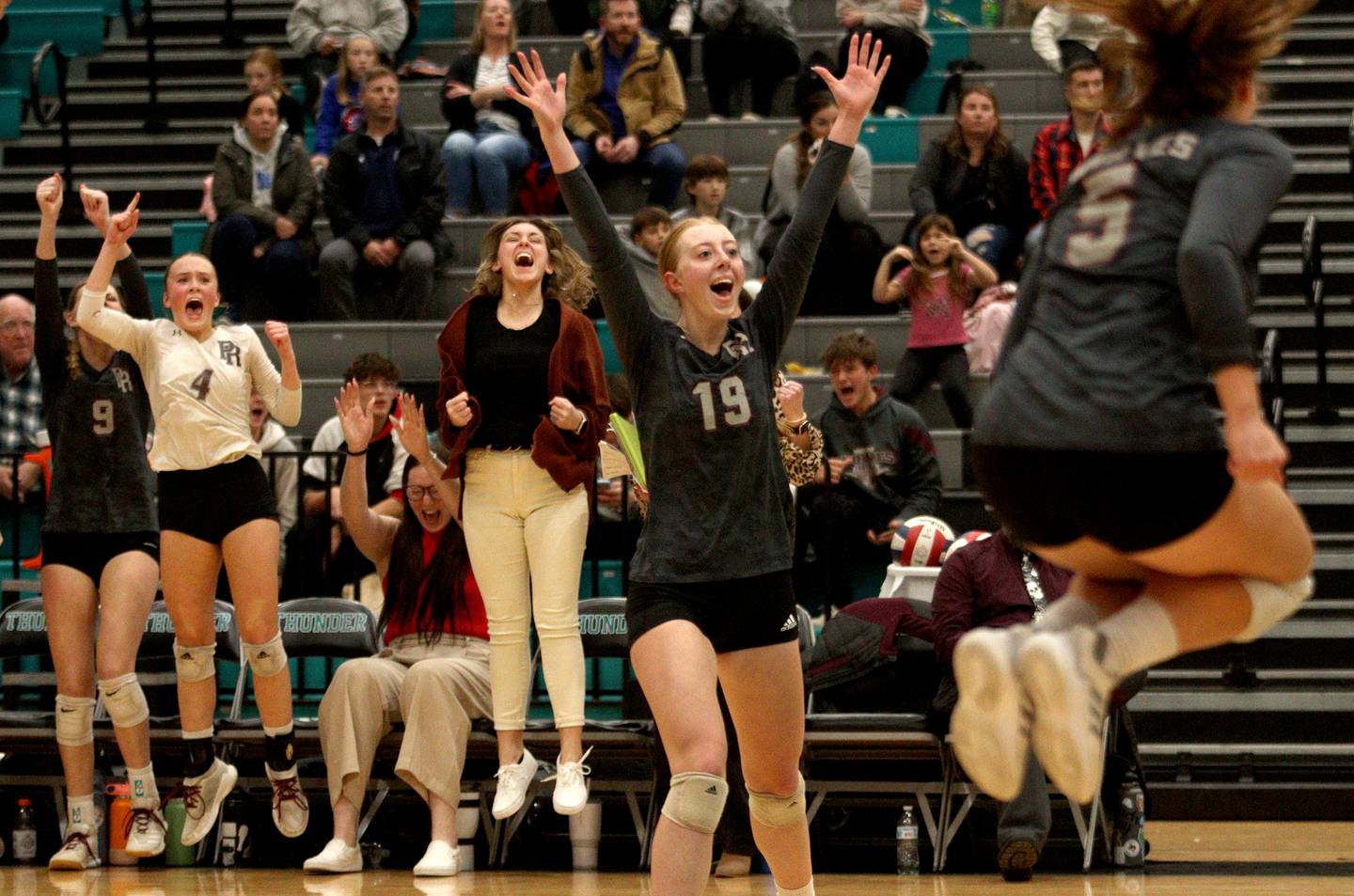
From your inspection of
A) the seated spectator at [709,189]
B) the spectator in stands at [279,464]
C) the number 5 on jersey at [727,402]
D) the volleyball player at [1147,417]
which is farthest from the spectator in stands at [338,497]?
the volleyball player at [1147,417]

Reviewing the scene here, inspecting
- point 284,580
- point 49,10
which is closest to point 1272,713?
point 284,580

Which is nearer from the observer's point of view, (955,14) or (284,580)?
(284,580)

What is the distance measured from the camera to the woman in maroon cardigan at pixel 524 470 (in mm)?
7203

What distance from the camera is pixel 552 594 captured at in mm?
7203

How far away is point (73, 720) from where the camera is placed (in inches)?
311

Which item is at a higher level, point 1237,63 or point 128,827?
point 1237,63

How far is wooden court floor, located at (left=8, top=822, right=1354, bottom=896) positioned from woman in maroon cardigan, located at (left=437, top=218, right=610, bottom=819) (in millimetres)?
476

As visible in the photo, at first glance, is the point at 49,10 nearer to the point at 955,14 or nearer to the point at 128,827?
the point at 955,14

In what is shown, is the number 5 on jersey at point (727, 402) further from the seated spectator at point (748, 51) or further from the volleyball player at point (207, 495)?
the seated spectator at point (748, 51)

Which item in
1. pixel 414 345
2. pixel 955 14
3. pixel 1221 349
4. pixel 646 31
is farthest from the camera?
pixel 955 14

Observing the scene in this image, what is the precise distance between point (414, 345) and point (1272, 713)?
499 centimetres

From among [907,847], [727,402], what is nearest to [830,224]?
[907,847]

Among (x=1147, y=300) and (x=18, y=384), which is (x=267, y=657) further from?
(x=1147, y=300)

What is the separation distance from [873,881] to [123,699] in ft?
10.3
